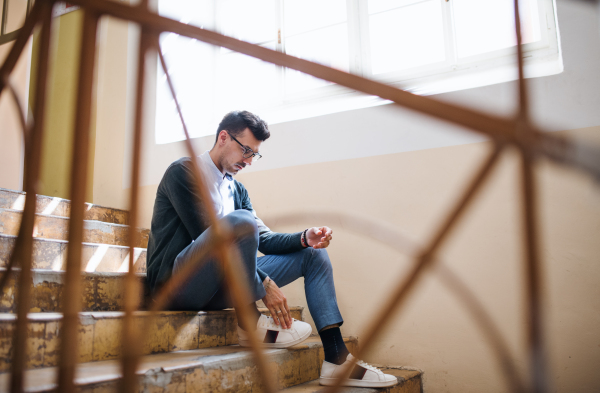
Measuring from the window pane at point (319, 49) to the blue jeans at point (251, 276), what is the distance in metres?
1.21

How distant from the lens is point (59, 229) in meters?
1.83

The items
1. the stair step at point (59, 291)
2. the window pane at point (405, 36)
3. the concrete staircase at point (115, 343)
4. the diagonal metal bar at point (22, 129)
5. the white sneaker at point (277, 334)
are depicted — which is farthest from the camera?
the window pane at point (405, 36)

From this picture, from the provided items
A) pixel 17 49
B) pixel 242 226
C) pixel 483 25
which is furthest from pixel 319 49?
pixel 17 49

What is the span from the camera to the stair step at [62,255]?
4.41 feet

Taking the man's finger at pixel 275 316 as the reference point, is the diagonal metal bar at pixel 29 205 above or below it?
above

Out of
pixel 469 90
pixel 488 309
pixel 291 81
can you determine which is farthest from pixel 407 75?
pixel 488 309

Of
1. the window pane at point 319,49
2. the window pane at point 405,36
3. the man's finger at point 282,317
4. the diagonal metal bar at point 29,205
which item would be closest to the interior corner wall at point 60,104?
the window pane at point 319,49

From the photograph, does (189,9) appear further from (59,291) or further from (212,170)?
(59,291)

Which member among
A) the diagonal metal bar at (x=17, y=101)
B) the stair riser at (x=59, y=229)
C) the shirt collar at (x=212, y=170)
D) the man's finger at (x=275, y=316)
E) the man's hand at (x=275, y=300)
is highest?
the shirt collar at (x=212, y=170)

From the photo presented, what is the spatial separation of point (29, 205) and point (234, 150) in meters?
1.08

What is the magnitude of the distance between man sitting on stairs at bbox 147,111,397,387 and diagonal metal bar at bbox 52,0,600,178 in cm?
75

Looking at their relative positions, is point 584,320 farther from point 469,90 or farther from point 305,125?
point 305,125

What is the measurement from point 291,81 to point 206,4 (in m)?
0.90

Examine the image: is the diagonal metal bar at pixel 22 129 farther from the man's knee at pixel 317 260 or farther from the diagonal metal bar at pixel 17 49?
the man's knee at pixel 317 260
